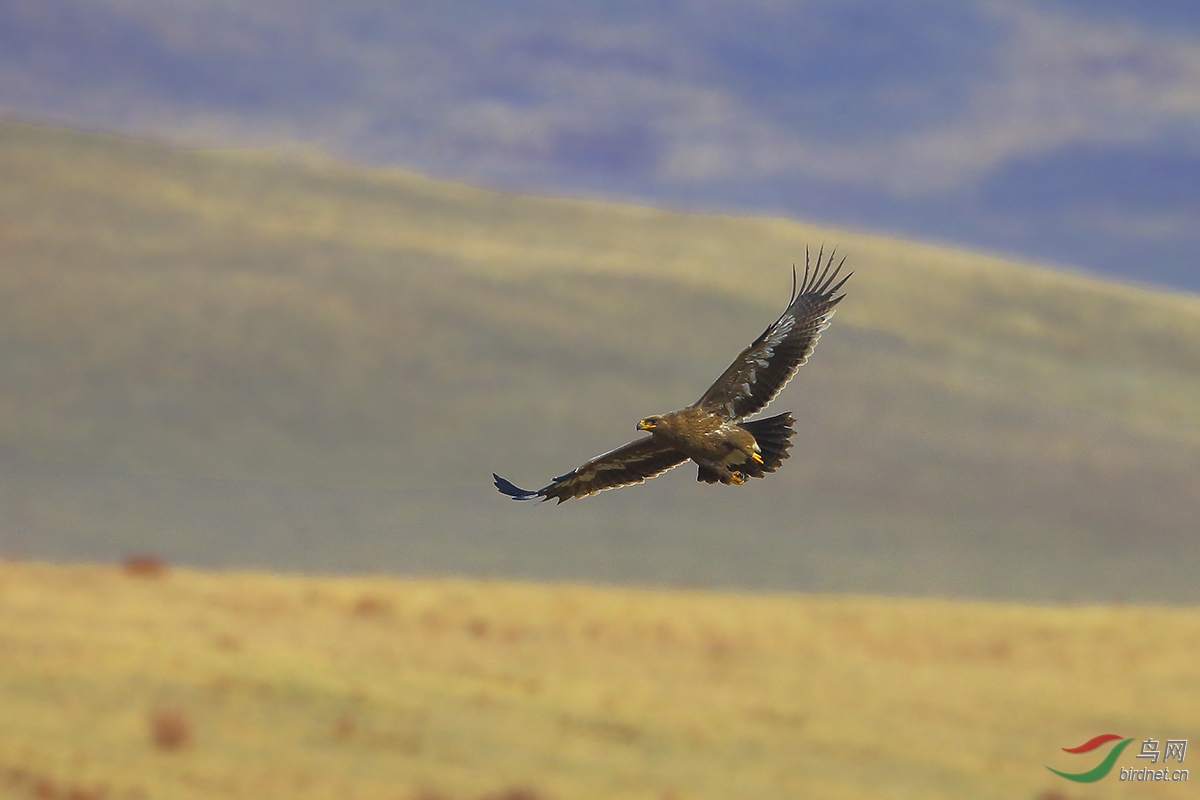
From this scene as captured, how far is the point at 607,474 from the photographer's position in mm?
21703

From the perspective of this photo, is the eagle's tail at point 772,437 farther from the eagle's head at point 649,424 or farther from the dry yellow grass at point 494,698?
the dry yellow grass at point 494,698

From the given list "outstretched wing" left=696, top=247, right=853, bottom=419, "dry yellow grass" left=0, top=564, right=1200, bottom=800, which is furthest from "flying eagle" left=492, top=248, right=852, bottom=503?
"dry yellow grass" left=0, top=564, right=1200, bottom=800

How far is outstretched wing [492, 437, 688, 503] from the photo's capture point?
2119 cm

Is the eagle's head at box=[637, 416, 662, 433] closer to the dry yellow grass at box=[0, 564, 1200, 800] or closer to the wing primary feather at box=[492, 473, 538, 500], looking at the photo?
the wing primary feather at box=[492, 473, 538, 500]

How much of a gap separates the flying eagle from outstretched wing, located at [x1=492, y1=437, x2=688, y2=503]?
2 centimetres

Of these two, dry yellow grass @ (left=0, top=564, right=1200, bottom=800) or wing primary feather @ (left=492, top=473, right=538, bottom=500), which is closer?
wing primary feather @ (left=492, top=473, right=538, bottom=500)

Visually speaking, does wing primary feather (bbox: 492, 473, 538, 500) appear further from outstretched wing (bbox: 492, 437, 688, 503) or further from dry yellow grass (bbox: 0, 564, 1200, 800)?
dry yellow grass (bbox: 0, 564, 1200, 800)

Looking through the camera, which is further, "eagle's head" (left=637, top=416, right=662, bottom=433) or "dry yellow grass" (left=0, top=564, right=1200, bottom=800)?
"dry yellow grass" (left=0, top=564, right=1200, bottom=800)

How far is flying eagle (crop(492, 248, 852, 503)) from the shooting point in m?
19.1

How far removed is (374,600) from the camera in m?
82.8

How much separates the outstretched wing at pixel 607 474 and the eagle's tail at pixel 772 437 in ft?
5.09

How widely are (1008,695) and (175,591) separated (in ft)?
129

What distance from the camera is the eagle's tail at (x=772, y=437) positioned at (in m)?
19.2

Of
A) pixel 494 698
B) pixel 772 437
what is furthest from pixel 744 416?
pixel 494 698
